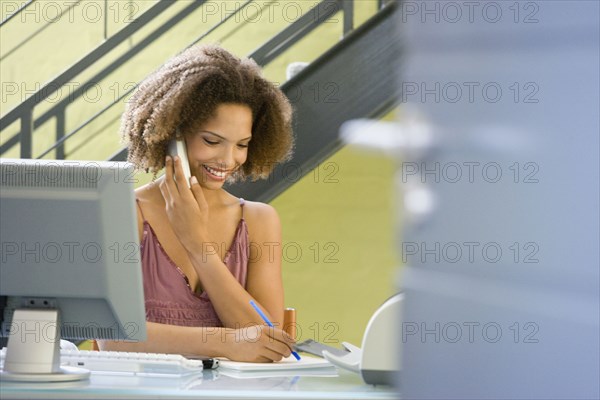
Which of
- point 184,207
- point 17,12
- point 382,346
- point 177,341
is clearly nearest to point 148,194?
point 184,207

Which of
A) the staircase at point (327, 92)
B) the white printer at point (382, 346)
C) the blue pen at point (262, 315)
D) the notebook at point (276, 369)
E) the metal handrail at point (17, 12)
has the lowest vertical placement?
the notebook at point (276, 369)

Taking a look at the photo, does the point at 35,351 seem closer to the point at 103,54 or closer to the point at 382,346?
the point at 382,346

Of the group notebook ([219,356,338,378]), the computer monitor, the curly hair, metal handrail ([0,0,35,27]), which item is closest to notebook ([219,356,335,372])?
notebook ([219,356,338,378])

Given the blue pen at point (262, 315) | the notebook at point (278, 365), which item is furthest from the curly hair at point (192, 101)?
the notebook at point (278, 365)

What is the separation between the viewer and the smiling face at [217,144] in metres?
2.37

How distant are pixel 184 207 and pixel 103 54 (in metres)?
1.70

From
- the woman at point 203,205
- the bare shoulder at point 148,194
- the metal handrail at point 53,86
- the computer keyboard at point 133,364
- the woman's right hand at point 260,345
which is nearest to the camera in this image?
the computer keyboard at point 133,364

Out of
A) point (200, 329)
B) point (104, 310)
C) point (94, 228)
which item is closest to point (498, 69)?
point (94, 228)

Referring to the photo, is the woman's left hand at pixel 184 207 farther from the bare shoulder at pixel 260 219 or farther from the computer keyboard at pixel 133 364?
the computer keyboard at pixel 133 364

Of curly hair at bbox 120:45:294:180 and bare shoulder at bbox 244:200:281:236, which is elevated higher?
curly hair at bbox 120:45:294:180

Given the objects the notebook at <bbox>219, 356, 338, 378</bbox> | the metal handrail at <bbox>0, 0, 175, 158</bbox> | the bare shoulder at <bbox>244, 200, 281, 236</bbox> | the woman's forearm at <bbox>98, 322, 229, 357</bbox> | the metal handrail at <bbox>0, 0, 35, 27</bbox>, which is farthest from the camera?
the metal handrail at <bbox>0, 0, 35, 27</bbox>

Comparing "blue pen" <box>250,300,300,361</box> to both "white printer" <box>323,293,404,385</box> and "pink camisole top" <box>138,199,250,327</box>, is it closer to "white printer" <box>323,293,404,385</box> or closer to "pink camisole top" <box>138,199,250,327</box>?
"pink camisole top" <box>138,199,250,327</box>

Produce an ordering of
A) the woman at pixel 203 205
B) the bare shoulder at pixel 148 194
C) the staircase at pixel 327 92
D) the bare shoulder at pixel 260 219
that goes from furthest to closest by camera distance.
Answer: the staircase at pixel 327 92 < the bare shoulder at pixel 260 219 < the bare shoulder at pixel 148 194 < the woman at pixel 203 205

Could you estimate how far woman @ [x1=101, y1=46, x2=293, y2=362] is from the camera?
2.29 meters
